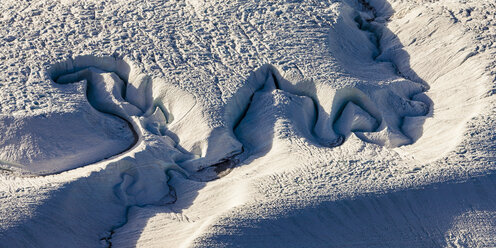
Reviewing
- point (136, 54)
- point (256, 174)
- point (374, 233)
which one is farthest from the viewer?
point (136, 54)

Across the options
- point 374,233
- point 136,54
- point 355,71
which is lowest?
point 374,233

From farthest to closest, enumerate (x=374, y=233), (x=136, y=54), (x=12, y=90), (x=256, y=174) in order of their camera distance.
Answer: (x=136, y=54) < (x=12, y=90) < (x=256, y=174) < (x=374, y=233)

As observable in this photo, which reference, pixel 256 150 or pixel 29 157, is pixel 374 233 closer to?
pixel 256 150

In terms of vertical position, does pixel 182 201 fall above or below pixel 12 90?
below

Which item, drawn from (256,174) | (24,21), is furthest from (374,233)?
(24,21)

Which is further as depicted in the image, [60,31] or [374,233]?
[60,31]

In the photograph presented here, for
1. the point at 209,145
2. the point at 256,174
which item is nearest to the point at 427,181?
the point at 256,174
